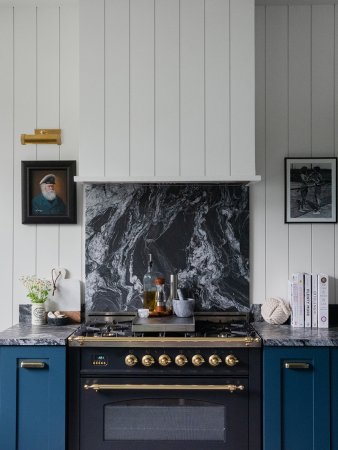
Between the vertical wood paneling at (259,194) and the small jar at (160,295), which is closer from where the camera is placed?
the small jar at (160,295)

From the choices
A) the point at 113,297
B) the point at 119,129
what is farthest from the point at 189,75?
the point at 113,297

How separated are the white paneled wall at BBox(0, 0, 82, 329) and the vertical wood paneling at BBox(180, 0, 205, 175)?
74 centimetres

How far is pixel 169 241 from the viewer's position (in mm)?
2949

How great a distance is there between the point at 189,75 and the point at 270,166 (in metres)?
0.76

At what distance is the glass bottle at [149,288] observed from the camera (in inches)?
113

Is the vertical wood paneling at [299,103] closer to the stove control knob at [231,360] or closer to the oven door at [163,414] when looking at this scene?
the stove control knob at [231,360]

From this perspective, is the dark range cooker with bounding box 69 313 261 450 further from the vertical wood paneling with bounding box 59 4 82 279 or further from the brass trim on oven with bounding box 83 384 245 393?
the vertical wood paneling with bounding box 59 4 82 279

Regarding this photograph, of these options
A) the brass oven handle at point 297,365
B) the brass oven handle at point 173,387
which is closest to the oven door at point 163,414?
the brass oven handle at point 173,387

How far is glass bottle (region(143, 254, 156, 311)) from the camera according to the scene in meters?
2.87

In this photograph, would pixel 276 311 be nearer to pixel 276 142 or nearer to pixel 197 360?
pixel 197 360

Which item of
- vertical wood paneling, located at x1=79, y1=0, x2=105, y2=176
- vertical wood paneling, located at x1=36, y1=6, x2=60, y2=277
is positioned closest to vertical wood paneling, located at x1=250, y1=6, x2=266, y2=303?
vertical wood paneling, located at x1=79, y1=0, x2=105, y2=176

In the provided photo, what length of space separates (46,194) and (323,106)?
5.77 feet

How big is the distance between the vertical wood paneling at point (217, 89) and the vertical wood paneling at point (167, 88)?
0.16m

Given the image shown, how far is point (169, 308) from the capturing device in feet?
9.39
